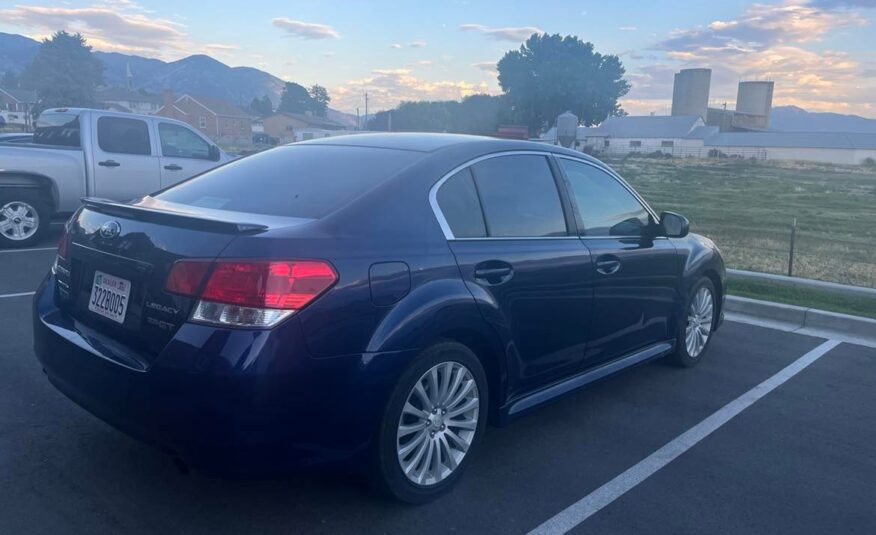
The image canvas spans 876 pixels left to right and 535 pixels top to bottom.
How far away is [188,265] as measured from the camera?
112 inches

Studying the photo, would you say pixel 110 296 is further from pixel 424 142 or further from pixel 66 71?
pixel 66 71

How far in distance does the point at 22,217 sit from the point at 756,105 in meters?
116

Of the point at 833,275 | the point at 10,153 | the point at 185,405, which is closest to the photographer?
the point at 185,405

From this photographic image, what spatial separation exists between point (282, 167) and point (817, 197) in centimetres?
2714

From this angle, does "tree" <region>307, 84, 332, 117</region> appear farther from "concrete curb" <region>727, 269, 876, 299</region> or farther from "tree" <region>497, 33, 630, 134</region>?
"concrete curb" <region>727, 269, 876, 299</region>

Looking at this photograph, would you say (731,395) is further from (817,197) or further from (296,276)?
(817,197)

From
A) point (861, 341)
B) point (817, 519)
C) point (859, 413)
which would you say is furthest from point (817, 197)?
point (817, 519)

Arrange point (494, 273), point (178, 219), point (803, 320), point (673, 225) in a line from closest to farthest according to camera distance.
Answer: point (178, 219) → point (494, 273) → point (673, 225) → point (803, 320)

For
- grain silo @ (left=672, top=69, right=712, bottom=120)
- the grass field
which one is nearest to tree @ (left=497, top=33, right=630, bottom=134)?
grain silo @ (left=672, top=69, right=712, bottom=120)

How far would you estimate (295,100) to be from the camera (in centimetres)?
9962

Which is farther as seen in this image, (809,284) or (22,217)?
(22,217)

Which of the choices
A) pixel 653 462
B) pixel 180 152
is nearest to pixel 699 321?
pixel 653 462

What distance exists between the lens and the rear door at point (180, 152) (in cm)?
1049

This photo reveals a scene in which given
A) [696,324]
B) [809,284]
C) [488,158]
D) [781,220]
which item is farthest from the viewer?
[781,220]
